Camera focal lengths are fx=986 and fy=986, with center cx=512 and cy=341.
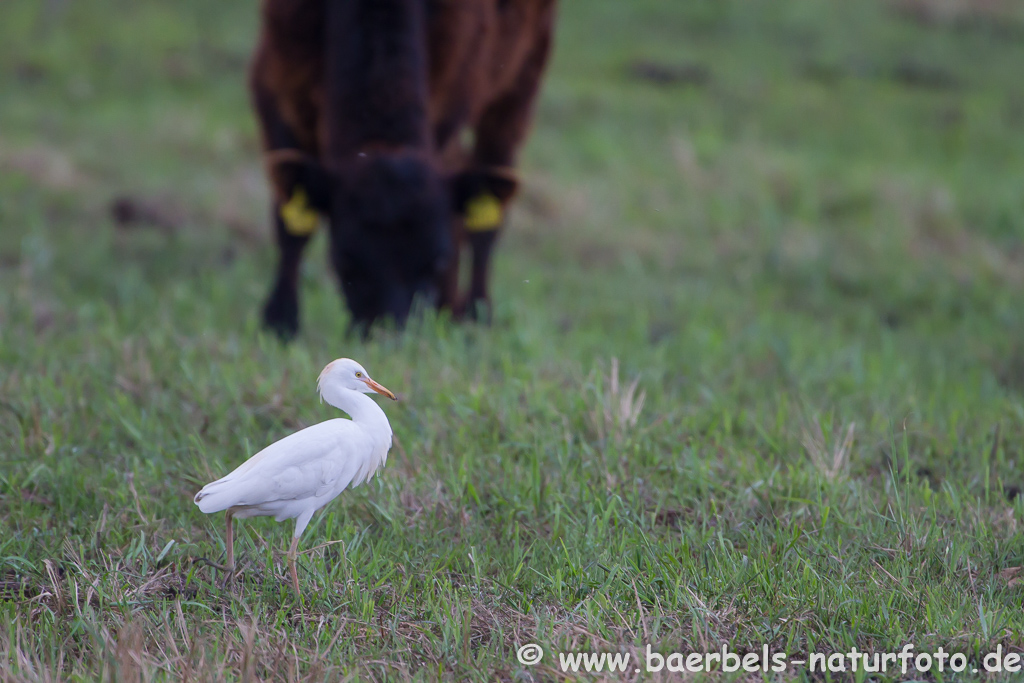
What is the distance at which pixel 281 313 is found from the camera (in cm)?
504

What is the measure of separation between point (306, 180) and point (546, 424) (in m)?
1.97

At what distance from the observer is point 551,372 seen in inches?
152

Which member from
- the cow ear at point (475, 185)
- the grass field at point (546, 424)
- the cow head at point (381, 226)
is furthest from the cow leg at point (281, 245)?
the cow ear at point (475, 185)

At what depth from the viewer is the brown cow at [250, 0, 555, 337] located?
14.8 ft

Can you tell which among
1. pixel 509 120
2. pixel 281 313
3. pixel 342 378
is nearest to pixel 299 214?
pixel 281 313

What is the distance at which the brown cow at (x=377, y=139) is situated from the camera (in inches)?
177

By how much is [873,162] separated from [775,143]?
1045 mm

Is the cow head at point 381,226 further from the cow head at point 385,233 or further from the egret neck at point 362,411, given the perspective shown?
the egret neck at point 362,411

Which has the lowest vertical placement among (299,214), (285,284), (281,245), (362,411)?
(285,284)

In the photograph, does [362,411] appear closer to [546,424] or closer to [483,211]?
[546,424]

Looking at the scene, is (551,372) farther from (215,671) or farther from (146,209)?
(146,209)

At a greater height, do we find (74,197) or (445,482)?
(445,482)

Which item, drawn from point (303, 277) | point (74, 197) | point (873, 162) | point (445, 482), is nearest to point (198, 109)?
point (74, 197)

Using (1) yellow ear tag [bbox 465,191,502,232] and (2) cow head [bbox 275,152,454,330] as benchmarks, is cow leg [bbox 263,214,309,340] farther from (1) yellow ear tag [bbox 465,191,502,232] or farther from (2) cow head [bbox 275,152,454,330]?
(1) yellow ear tag [bbox 465,191,502,232]
